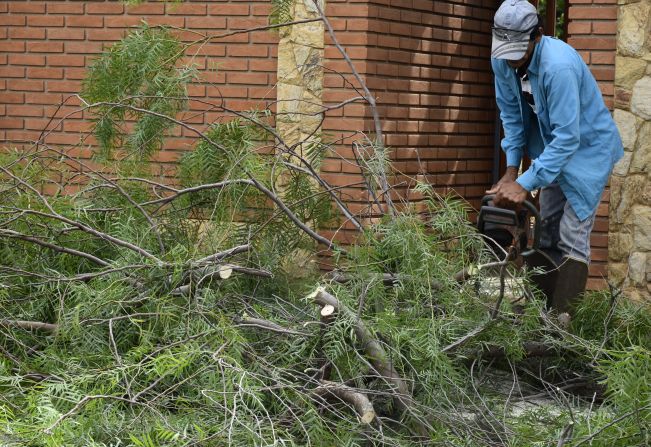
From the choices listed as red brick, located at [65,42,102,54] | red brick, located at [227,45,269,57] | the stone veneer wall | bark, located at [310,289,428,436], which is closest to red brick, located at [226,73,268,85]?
red brick, located at [227,45,269,57]

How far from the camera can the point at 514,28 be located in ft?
18.9

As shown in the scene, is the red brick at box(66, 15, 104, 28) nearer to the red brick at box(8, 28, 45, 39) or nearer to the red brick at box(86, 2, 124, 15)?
the red brick at box(86, 2, 124, 15)

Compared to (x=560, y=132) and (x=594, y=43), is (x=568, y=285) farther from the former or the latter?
(x=594, y=43)

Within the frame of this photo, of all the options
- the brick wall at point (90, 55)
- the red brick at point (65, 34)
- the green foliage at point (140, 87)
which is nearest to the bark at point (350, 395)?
the green foliage at point (140, 87)

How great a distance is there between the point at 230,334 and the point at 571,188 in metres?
2.21

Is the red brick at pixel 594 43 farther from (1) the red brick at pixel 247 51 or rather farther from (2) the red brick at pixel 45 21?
(2) the red brick at pixel 45 21

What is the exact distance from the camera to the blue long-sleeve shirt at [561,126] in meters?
5.73

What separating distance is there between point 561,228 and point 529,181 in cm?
43

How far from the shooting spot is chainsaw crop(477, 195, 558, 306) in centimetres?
513

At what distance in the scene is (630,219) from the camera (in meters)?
7.47

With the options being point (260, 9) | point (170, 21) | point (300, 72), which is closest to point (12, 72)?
point (170, 21)

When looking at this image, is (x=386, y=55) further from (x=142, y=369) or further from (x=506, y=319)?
(x=142, y=369)

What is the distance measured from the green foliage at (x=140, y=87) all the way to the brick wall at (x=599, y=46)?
274cm

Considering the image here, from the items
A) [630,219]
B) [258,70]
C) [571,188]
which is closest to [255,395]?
[571,188]
